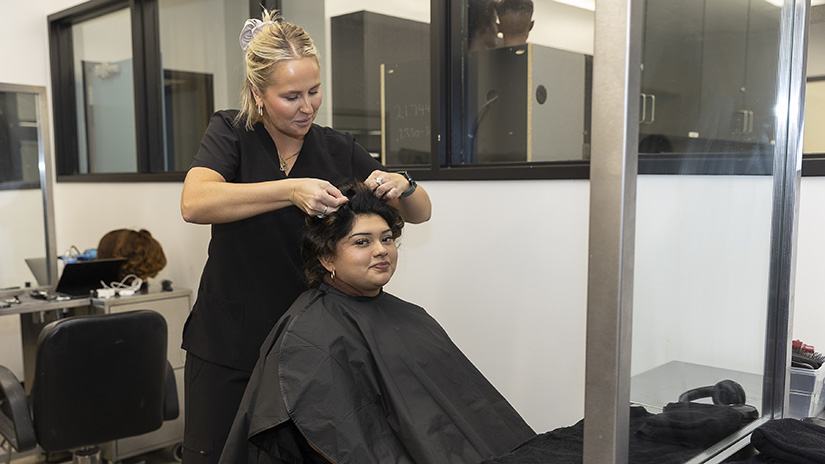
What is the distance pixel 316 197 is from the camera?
1592 millimetres

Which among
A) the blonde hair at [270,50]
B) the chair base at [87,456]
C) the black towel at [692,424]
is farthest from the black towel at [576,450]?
the chair base at [87,456]

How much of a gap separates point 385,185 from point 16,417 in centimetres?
163

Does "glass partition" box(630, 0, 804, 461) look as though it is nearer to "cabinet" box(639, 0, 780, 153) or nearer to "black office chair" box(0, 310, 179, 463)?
"cabinet" box(639, 0, 780, 153)

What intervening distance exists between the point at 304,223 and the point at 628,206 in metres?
1.09

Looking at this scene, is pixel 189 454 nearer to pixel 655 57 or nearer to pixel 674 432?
pixel 674 432

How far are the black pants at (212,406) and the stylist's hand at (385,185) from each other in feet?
1.99

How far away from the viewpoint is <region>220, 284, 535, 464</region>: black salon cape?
1.54 metres

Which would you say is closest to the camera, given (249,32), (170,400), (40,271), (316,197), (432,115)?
(316,197)

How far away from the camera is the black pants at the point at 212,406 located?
6.20 ft

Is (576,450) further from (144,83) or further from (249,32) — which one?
(144,83)

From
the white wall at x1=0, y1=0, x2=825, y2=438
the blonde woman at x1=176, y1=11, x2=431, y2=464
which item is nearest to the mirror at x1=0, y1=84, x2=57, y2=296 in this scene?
the white wall at x1=0, y1=0, x2=825, y2=438

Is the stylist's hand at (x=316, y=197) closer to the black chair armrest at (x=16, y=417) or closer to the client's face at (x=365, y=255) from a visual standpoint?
the client's face at (x=365, y=255)

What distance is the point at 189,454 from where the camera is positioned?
1930 millimetres

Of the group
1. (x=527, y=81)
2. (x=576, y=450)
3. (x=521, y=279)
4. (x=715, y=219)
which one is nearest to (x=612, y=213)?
(x=715, y=219)
